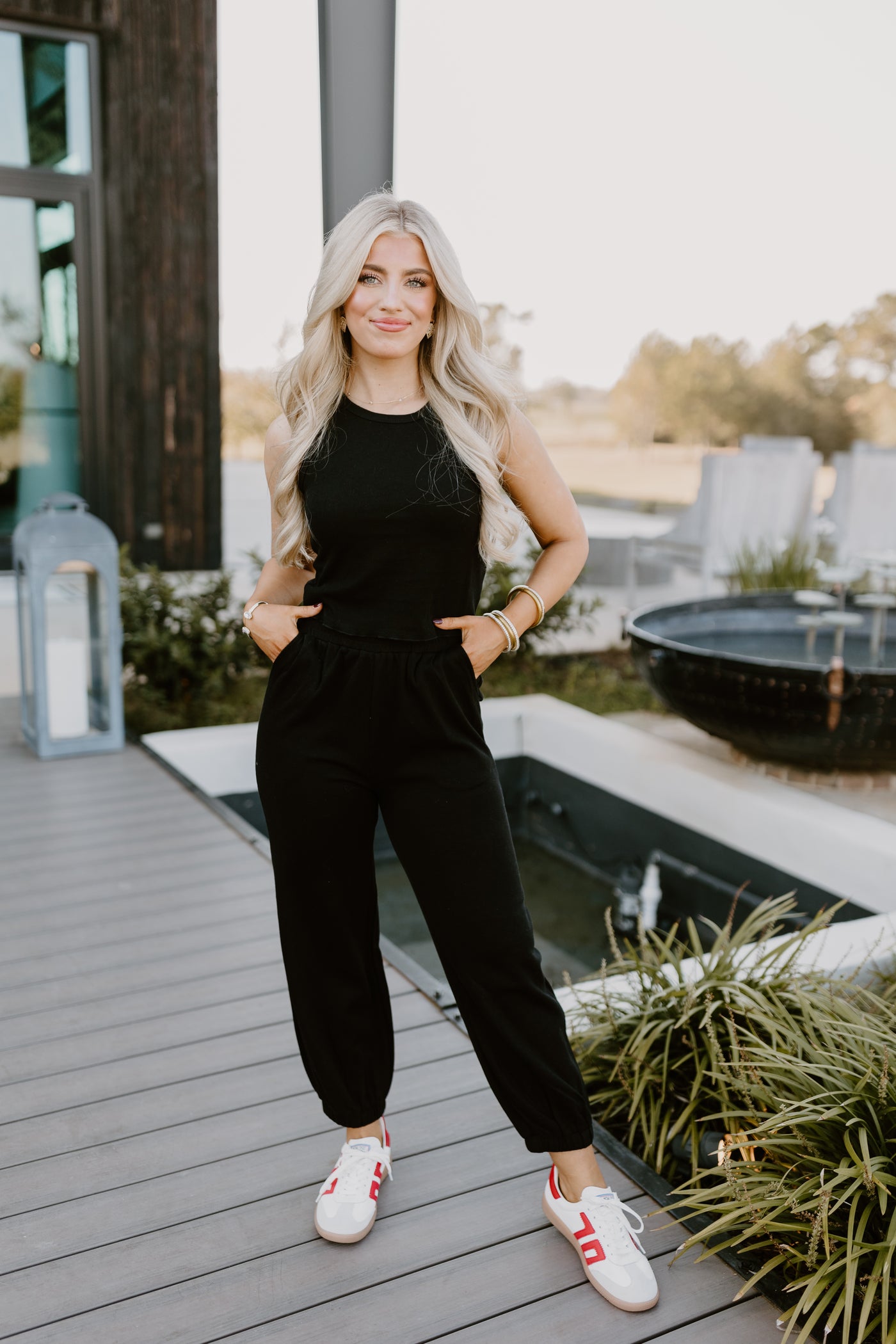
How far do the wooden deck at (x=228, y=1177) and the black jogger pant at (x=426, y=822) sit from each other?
8.8 inches

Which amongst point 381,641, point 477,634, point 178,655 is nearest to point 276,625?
point 381,641

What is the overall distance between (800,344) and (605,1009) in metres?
10.5

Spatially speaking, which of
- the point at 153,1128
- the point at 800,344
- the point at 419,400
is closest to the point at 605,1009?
the point at 153,1128

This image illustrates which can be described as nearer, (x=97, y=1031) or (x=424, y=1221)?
(x=424, y=1221)

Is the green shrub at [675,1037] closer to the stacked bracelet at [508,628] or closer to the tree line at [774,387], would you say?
the stacked bracelet at [508,628]

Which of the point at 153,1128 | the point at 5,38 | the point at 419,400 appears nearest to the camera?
the point at 419,400

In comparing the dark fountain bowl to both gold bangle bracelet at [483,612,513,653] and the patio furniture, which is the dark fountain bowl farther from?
gold bangle bracelet at [483,612,513,653]

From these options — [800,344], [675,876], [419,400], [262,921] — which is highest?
[800,344]

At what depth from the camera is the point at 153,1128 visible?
Answer: 6.13 feet

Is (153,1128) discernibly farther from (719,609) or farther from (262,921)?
(719,609)

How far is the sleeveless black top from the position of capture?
1444mm

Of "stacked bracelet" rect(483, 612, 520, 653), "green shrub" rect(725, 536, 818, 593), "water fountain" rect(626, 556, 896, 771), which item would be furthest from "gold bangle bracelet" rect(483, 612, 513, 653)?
"green shrub" rect(725, 536, 818, 593)

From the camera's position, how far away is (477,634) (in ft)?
4.97

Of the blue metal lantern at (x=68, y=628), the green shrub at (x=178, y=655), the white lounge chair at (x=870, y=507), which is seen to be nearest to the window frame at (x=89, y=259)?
the green shrub at (x=178, y=655)
